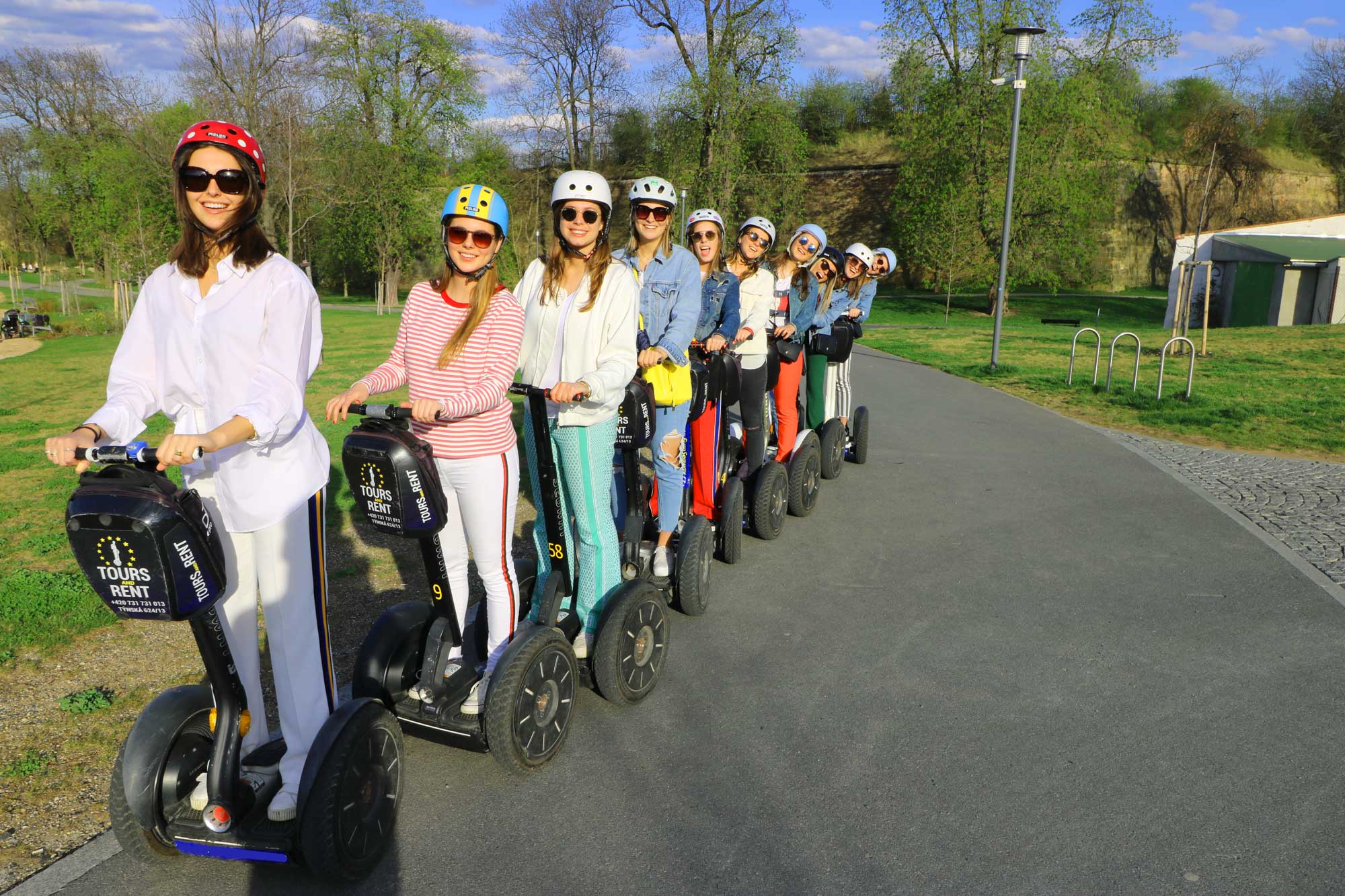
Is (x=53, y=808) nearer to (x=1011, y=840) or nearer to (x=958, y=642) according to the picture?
(x=1011, y=840)

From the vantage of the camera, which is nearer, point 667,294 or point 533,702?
point 533,702

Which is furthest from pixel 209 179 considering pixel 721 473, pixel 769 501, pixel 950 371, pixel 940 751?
pixel 950 371

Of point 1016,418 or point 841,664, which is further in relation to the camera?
point 1016,418

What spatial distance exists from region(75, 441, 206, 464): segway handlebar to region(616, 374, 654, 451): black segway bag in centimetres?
213

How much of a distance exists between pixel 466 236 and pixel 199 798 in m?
1.96

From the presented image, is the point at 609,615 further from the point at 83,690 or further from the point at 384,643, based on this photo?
the point at 83,690

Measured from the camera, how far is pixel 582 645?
3969mm

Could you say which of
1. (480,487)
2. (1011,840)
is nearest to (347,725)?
(480,487)

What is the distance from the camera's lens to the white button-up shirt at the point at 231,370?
2.49 m

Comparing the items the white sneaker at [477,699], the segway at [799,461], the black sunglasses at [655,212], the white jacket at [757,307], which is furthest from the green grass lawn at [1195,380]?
the white sneaker at [477,699]

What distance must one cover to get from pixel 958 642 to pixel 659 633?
67.7 inches

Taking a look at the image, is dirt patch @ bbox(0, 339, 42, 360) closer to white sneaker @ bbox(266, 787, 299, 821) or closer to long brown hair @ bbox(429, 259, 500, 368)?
long brown hair @ bbox(429, 259, 500, 368)

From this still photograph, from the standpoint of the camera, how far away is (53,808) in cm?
322

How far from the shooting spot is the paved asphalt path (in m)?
2.97
